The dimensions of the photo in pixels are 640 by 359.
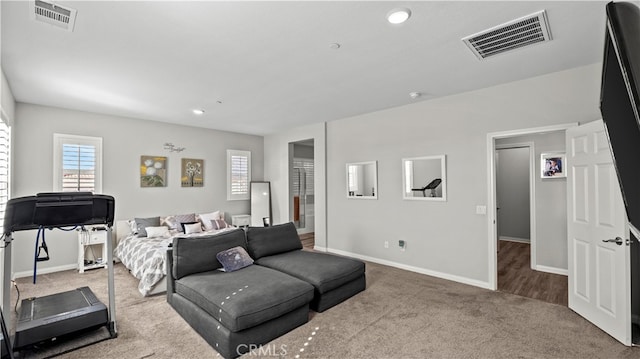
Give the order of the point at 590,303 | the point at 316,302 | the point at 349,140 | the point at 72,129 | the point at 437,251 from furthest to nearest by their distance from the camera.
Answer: the point at 349,140, the point at 72,129, the point at 437,251, the point at 316,302, the point at 590,303

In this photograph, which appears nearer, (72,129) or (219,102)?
(219,102)

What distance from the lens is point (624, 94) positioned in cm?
71

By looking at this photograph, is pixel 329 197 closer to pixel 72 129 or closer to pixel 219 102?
pixel 219 102

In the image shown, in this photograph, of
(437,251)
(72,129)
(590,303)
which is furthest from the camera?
(72,129)

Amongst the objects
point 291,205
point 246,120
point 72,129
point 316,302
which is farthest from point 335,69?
point 72,129

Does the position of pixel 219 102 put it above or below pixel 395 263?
above

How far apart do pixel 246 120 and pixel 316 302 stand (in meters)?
3.89

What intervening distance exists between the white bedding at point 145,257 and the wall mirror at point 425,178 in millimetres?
3699

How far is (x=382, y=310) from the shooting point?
3.22m

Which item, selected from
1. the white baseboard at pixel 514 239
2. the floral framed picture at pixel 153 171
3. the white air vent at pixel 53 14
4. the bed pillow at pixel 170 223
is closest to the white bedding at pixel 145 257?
the bed pillow at pixel 170 223

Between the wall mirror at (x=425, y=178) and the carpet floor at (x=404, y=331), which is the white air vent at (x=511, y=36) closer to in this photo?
the wall mirror at (x=425, y=178)

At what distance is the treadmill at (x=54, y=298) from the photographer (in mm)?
2332

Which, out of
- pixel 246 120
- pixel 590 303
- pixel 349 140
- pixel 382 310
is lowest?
pixel 382 310

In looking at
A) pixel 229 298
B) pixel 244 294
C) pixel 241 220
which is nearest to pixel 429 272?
pixel 244 294
